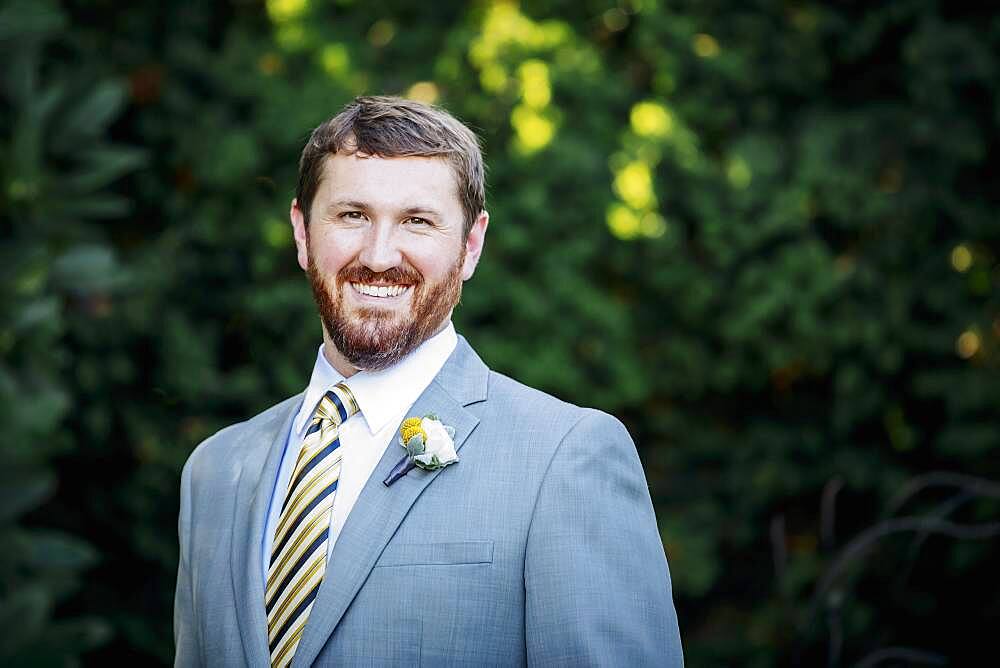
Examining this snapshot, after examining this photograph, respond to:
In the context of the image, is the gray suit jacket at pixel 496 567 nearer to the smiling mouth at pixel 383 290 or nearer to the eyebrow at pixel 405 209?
the smiling mouth at pixel 383 290

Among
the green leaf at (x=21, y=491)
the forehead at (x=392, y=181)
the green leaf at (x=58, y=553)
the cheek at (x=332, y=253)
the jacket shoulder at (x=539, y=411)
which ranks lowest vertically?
the green leaf at (x=58, y=553)

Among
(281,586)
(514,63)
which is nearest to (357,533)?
(281,586)

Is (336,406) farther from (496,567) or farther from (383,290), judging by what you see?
(496,567)

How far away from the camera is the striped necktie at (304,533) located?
5.98ft

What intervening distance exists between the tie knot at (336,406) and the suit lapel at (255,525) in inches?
5.5

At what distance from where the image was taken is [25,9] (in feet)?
7.92

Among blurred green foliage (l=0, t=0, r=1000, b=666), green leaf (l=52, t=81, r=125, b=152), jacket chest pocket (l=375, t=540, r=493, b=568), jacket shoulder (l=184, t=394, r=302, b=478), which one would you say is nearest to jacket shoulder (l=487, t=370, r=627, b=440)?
jacket chest pocket (l=375, t=540, r=493, b=568)

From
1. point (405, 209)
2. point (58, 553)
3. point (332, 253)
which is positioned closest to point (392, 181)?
point (405, 209)

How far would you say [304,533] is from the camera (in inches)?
73.3

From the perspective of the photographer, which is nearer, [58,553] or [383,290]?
[383,290]

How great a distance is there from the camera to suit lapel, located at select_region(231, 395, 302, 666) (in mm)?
1837

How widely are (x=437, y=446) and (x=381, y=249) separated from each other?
37 centimetres

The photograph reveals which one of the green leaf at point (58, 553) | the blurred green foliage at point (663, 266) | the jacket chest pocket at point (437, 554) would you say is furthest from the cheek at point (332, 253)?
the blurred green foliage at point (663, 266)

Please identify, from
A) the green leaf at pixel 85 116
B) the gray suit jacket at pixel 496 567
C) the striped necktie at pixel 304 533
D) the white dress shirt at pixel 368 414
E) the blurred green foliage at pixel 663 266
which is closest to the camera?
the gray suit jacket at pixel 496 567
